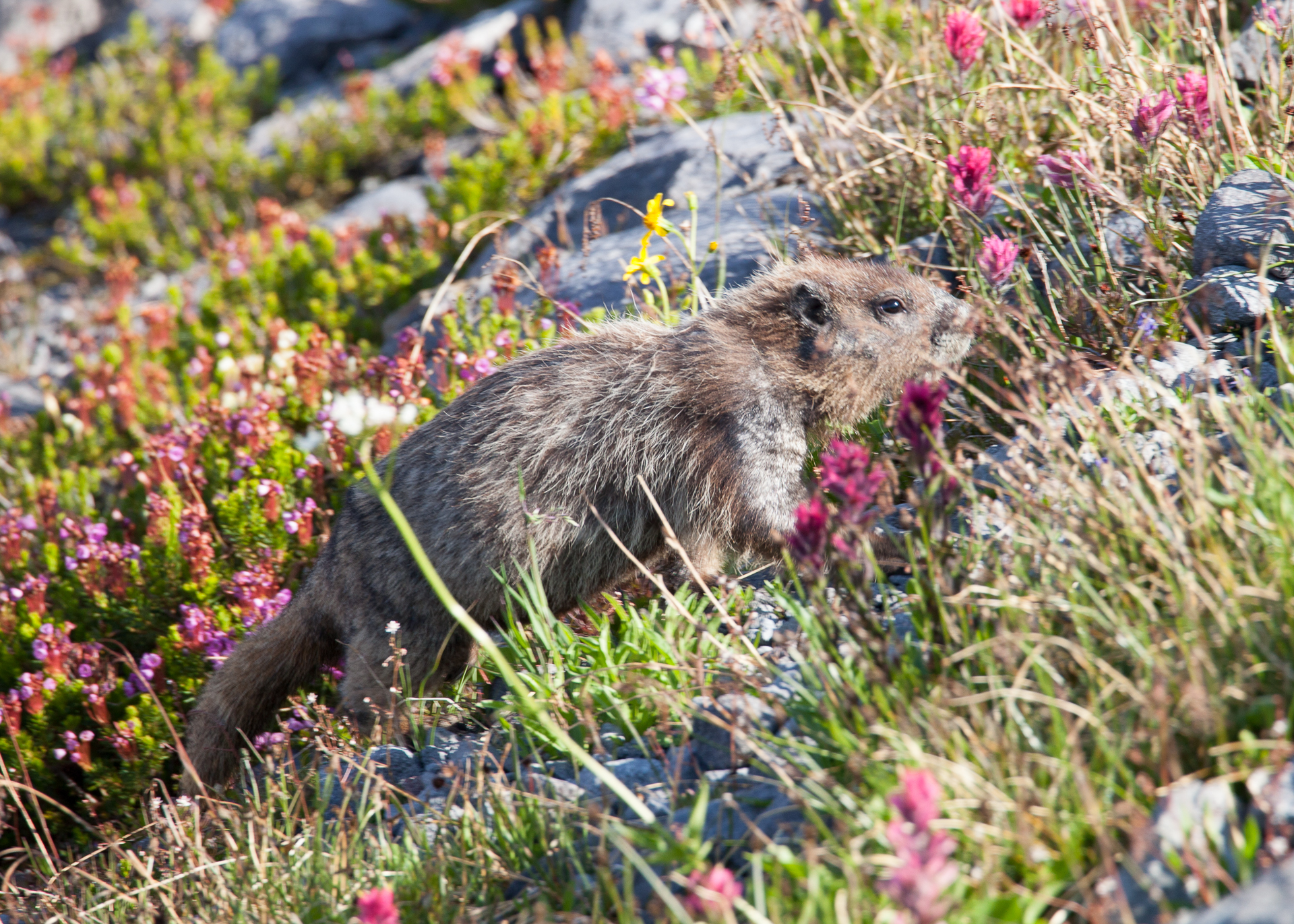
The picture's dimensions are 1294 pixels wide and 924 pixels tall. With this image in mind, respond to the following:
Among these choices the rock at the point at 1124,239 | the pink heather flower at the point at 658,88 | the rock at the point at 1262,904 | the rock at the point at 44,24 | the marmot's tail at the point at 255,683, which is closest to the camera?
the rock at the point at 1262,904

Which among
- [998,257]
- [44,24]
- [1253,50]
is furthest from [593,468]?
[44,24]

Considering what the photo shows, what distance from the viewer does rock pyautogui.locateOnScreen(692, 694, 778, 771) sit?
10.7 feet

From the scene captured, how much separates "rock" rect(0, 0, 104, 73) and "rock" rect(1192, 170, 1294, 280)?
54.6ft

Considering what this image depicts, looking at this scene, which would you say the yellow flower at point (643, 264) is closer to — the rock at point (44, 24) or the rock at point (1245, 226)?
the rock at point (1245, 226)

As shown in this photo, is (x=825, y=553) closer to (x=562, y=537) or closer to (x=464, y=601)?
(x=562, y=537)

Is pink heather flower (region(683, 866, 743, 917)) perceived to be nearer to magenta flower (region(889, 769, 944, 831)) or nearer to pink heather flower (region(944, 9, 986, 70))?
magenta flower (region(889, 769, 944, 831))

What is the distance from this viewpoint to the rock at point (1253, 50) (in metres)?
5.62

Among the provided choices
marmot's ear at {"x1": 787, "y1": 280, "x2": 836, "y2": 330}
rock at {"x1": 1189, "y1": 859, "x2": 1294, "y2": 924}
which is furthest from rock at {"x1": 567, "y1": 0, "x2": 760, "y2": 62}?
rock at {"x1": 1189, "y1": 859, "x2": 1294, "y2": 924}

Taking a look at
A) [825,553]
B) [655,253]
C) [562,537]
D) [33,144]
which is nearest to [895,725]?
[825,553]

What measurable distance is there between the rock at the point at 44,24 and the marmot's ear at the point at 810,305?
50.3 ft

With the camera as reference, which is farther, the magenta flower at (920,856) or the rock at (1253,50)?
the rock at (1253,50)

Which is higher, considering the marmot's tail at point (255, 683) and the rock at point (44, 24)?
the rock at point (44, 24)

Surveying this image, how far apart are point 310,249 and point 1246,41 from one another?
7.20 m

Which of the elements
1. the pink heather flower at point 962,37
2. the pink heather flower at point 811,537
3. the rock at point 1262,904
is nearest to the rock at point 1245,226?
the pink heather flower at point 962,37
